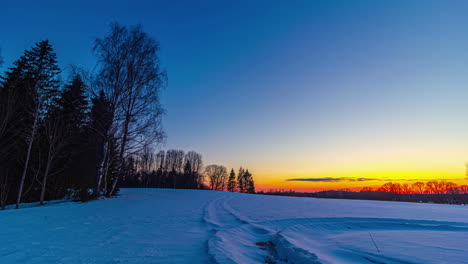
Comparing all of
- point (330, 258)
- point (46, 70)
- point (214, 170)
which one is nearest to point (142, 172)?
point (214, 170)

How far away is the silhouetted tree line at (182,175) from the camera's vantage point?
48.5 meters

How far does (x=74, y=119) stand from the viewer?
1141cm

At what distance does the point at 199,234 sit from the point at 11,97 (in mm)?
12108

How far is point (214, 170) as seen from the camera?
6066 cm

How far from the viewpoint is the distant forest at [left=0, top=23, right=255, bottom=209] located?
966 centimetres

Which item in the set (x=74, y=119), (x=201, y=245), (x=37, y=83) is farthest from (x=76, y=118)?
(x=201, y=245)

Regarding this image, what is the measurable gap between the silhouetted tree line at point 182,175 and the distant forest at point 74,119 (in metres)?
34.4

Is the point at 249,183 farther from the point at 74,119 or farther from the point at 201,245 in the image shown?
the point at 201,245

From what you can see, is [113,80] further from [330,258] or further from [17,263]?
[330,258]

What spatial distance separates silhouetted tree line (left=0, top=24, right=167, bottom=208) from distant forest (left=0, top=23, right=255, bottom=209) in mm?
30

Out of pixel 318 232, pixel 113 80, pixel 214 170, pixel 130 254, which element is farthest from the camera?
pixel 214 170

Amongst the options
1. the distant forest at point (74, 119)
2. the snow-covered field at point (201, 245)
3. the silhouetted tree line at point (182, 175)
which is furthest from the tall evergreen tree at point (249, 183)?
the snow-covered field at point (201, 245)

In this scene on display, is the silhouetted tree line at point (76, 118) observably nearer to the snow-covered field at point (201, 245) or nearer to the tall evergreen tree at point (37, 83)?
the tall evergreen tree at point (37, 83)

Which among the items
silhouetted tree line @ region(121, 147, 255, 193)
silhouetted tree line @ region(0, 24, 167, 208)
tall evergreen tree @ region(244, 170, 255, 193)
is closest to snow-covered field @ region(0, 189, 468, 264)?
silhouetted tree line @ region(0, 24, 167, 208)
